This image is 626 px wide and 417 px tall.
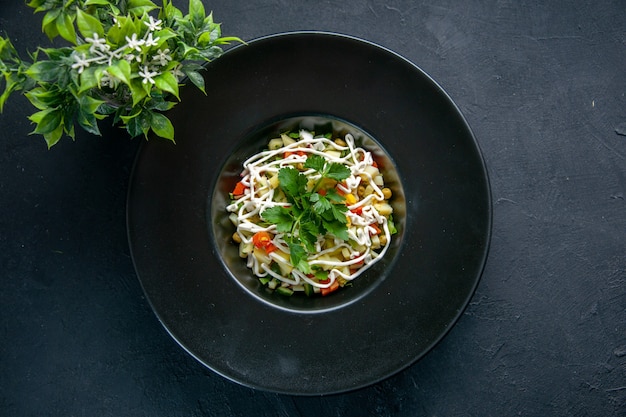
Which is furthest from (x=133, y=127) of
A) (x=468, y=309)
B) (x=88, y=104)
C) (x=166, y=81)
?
(x=468, y=309)

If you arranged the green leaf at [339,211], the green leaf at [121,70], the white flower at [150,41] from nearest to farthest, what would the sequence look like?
the green leaf at [121,70] → the white flower at [150,41] → the green leaf at [339,211]

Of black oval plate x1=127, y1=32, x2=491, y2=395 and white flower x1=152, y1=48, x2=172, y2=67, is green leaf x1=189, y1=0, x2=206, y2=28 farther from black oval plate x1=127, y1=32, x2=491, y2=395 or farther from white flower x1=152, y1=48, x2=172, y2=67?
black oval plate x1=127, y1=32, x2=491, y2=395

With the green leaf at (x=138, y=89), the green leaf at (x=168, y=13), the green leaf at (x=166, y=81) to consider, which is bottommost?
the green leaf at (x=138, y=89)

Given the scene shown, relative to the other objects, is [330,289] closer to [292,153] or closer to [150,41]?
[292,153]

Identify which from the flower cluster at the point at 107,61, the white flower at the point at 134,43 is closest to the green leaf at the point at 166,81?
the flower cluster at the point at 107,61

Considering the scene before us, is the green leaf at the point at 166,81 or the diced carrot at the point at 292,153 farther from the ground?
the green leaf at the point at 166,81

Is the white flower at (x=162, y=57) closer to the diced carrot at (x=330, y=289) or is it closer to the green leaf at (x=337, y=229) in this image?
the green leaf at (x=337, y=229)
